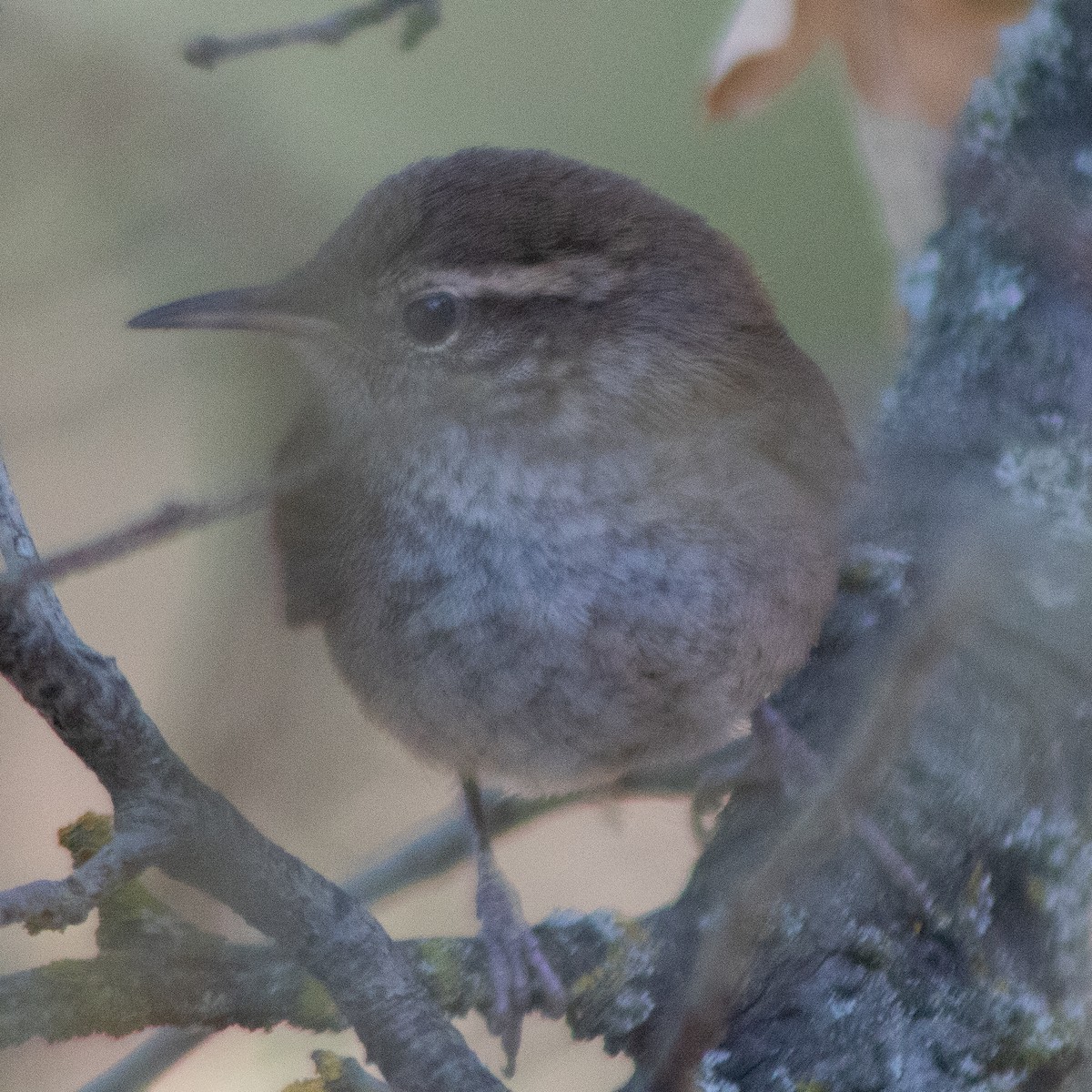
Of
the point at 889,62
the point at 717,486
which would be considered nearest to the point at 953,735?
the point at 717,486

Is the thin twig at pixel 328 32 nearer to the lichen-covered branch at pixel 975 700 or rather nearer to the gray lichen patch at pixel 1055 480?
the lichen-covered branch at pixel 975 700

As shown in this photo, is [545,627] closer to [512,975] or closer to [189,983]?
[512,975]

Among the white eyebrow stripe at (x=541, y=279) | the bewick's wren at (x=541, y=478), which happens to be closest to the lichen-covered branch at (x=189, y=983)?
the bewick's wren at (x=541, y=478)

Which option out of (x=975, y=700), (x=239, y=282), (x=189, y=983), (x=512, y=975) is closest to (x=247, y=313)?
(x=239, y=282)

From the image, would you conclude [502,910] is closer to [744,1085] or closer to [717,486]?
[744,1085]

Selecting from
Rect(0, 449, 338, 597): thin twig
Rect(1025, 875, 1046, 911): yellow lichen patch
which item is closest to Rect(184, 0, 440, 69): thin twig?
Rect(0, 449, 338, 597): thin twig

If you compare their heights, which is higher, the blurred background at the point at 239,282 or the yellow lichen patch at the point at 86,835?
the blurred background at the point at 239,282
